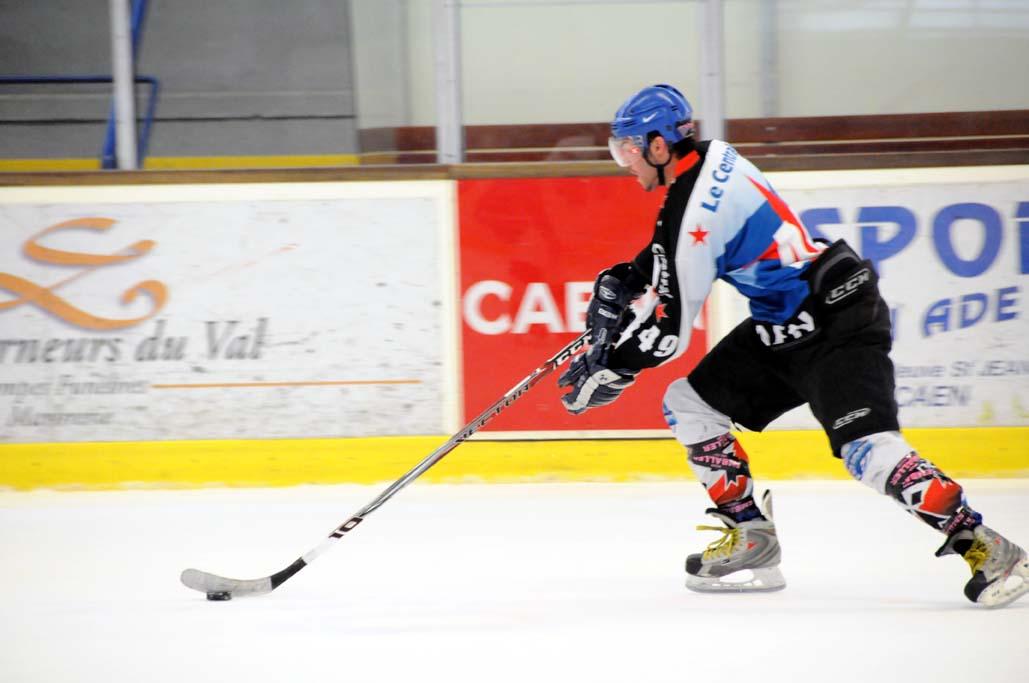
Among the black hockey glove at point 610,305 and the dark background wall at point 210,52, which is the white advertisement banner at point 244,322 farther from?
the dark background wall at point 210,52

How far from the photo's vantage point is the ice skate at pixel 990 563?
2.48 meters

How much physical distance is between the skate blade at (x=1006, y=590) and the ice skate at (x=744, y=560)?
0.50 m

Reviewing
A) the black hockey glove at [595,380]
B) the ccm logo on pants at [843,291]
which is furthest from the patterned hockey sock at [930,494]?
the black hockey glove at [595,380]

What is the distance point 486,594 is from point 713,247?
3.48 ft

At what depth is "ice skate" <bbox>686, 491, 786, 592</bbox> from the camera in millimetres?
2834

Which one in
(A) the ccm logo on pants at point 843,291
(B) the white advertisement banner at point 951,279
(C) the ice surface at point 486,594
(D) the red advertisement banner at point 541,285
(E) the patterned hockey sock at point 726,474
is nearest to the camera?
(C) the ice surface at point 486,594

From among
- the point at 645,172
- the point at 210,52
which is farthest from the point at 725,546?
the point at 210,52

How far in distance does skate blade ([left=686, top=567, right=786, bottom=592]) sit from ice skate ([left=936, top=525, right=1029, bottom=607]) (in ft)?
1.45

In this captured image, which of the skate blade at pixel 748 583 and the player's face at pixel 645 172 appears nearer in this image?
the player's face at pixel 645 172

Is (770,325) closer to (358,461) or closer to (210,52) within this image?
(358,461)

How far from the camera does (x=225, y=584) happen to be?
2830 mm

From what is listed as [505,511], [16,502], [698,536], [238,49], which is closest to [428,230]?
[505,511]

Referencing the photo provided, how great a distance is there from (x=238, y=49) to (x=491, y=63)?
358 centimetres

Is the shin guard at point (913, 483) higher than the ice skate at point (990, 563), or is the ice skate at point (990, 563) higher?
the shin guard at point (913, 483)
